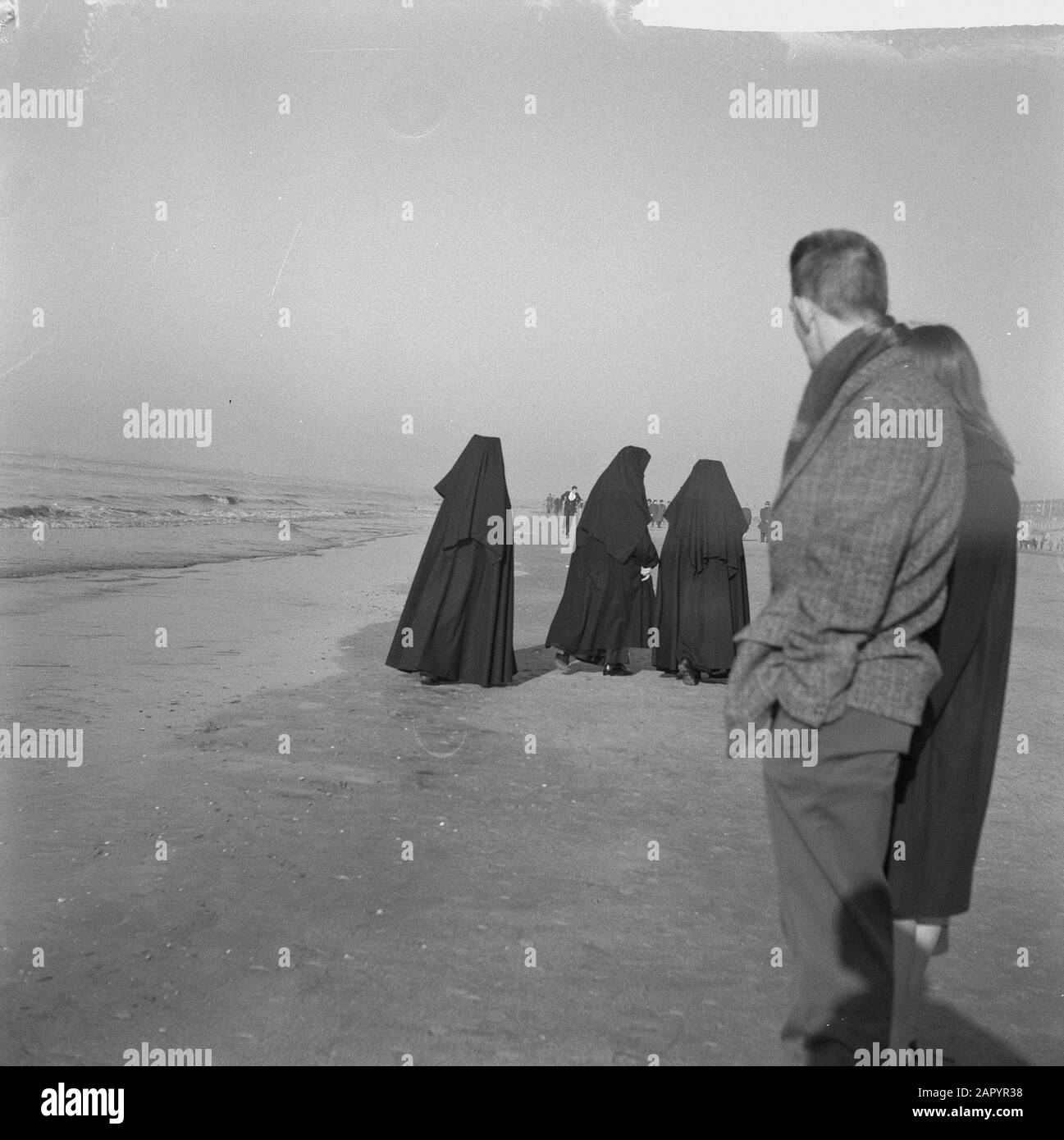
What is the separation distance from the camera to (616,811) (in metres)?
5.72

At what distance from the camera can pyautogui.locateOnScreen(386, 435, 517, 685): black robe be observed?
926 cm

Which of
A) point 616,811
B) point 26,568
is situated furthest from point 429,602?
point 26,568

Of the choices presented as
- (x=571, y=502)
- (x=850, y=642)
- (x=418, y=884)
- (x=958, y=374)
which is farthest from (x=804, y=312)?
(x=571, y=502)

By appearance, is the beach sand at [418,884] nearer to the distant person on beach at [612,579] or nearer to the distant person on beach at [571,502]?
the distant person on beach at [612,579]

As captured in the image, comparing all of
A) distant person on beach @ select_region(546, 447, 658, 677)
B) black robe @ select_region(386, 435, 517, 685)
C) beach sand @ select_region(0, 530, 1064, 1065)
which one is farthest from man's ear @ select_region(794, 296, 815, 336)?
distant person on beach @ select_region(546, 447, 658, 677)

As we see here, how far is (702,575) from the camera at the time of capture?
420 inches

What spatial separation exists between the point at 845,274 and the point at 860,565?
1.99 feet

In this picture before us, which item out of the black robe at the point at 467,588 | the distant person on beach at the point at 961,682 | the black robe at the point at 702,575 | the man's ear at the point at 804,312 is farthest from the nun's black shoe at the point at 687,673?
the man's ear at the point at 804,312

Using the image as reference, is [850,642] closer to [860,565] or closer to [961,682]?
[860,565]

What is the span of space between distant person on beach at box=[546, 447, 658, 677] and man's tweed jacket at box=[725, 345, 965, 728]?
785 cm

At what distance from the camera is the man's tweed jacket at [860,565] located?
2393 mm

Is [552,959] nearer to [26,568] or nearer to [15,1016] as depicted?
[15,1016]

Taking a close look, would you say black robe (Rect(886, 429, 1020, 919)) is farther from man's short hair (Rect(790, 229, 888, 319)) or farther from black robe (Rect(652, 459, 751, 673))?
black robe (Rect(652, 459, 751, 673))
